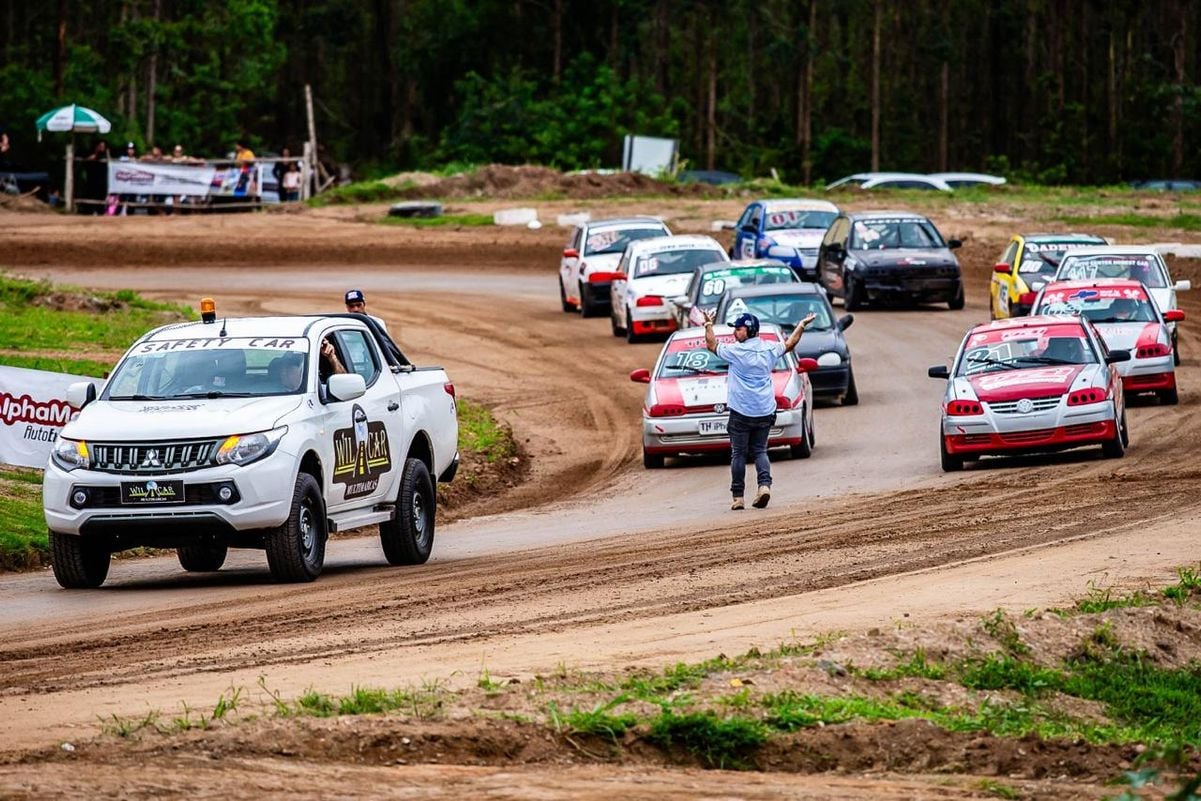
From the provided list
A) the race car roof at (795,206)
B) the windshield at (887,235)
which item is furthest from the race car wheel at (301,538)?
the race car roof at (795,206)

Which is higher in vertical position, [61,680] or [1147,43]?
[1147,43]

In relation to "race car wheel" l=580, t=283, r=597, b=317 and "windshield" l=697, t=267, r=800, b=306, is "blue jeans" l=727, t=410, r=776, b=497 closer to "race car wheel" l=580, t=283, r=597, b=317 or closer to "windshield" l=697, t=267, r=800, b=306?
"windshield" l=697, t=267, r=800, b=306

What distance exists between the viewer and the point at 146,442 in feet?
44.5

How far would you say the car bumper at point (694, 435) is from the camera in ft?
72.8

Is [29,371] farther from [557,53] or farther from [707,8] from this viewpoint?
[707,8]

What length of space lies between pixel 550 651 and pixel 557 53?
6952cm

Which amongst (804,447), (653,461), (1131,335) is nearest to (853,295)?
(1131,335)

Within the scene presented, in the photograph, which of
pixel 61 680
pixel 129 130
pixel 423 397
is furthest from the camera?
pixel 129 130

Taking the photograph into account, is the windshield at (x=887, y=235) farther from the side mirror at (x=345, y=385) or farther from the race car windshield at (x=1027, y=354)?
the side mirror at (x=345, y=385)

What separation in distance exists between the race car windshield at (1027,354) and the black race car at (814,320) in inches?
175

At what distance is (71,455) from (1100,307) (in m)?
16.2

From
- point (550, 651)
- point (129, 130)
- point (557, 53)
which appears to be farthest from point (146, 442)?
point (557, 53)

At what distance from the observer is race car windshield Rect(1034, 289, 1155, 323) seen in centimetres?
2617

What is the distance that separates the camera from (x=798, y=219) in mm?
40969
